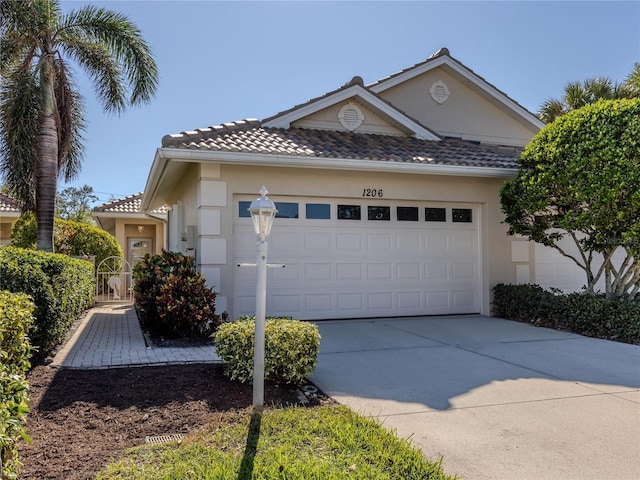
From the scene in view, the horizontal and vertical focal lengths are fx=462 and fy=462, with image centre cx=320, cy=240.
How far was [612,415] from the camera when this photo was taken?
424 cm

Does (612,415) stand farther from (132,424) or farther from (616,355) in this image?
(132,424)

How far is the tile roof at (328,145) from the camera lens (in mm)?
8508

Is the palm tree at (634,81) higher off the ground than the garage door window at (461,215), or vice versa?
the palm tree at (634,81)

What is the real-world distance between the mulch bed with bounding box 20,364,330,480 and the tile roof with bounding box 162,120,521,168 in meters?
4.24

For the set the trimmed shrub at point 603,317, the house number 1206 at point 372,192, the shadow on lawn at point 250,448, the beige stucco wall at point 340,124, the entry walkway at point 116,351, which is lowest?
the shadow on lawn at point 250,448

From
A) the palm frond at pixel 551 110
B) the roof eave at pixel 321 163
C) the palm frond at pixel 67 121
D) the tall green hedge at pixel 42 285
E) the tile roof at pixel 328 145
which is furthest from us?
the palm frond at pixel 551 110

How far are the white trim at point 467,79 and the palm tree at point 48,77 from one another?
629cm

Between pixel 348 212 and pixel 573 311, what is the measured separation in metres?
4.67

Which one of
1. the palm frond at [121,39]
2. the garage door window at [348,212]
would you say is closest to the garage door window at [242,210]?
the garage door window at [348,212]

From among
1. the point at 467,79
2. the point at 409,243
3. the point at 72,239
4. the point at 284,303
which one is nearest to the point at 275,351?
the point at 284,303

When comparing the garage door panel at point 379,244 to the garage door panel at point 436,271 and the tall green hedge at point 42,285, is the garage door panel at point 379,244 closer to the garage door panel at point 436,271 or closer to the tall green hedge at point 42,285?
the garage door panel at point 436,271

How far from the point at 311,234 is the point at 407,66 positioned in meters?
6.90

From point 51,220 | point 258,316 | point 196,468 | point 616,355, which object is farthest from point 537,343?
point 51,220

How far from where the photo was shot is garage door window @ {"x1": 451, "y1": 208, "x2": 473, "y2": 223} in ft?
34.4
